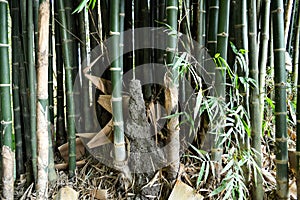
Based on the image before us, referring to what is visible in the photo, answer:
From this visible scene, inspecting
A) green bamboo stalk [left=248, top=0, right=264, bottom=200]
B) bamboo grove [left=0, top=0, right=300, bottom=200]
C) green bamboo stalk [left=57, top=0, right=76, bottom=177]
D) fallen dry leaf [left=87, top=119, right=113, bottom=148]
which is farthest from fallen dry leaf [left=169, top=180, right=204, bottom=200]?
green bamboo stalk [left=57, top=0, right=76, bottom=177]

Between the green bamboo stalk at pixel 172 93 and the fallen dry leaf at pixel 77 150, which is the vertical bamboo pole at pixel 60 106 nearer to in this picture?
the fallen dry leaf at pixel 77 150

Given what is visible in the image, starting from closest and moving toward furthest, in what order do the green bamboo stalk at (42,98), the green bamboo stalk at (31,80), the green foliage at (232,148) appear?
the green foliage at (232,148), the green bamboo stalk at (42,98), the green bamboo stalk at (31,80)

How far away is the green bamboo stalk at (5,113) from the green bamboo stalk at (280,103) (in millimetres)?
998

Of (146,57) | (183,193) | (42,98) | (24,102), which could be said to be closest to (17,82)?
(24,102)

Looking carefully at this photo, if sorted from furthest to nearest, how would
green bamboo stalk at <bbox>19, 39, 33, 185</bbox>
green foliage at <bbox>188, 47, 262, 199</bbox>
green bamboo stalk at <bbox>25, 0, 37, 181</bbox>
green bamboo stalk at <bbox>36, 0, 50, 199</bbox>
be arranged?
green bamboo stalk at <bbox>19, 39, 33, 185</bbox> < green bamboo stalk at <bbox>25, 0, 37, 181</bbox> < green bamboo stalk at <bbox>36, 0, 50, 199</bbox> < green foliage at <bbox>188, 47, 262, 199</bbox>

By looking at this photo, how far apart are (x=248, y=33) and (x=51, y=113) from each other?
37.1 inches

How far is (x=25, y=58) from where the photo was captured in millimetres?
1330

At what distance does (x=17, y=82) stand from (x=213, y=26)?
90 centimetres

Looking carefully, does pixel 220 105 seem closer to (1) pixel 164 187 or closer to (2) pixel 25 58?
(1) pixel 164 187

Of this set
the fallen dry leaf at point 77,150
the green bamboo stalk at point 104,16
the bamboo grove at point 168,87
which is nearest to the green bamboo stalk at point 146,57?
the bamboo grove at point 168,87

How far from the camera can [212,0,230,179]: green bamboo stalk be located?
103cm

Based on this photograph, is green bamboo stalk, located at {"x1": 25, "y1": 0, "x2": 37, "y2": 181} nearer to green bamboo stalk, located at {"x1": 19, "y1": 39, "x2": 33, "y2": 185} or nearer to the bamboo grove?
the bamboo grove

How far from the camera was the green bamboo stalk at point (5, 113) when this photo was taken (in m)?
1.14

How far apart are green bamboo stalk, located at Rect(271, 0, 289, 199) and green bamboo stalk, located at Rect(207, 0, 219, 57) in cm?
20
